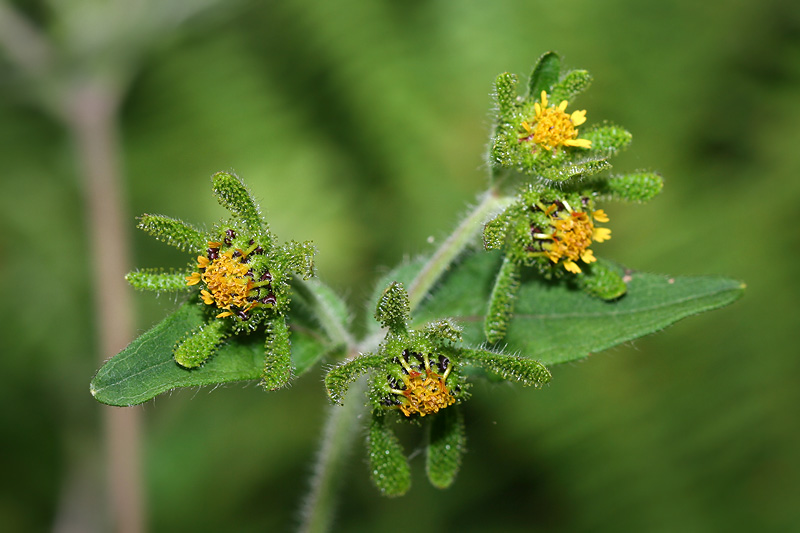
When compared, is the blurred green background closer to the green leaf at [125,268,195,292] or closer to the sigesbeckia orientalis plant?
the sigesbeckia orientalis plant

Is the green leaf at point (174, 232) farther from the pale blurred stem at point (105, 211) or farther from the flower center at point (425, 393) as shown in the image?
the pale blurred stem at point (105, 211)

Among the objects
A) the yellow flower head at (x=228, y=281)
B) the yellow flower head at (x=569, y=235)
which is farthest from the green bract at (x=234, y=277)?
the yellow flower head at (x=569, y=235)

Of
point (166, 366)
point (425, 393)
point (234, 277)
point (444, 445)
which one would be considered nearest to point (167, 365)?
point (166, 366)

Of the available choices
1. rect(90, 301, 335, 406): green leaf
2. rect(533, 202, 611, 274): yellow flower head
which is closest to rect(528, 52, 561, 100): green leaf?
rect(533, 202, 611, 274): yellow flower head

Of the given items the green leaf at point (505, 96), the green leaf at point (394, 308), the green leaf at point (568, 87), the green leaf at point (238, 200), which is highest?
the green leaf at point (568, 87)

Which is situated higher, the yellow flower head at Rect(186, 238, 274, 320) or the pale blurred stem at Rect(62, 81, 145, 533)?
the pale blurred stem at Rect(62, 81, 145, 533)

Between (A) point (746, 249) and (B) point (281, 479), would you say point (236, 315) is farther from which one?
(A) point (746, 249)
